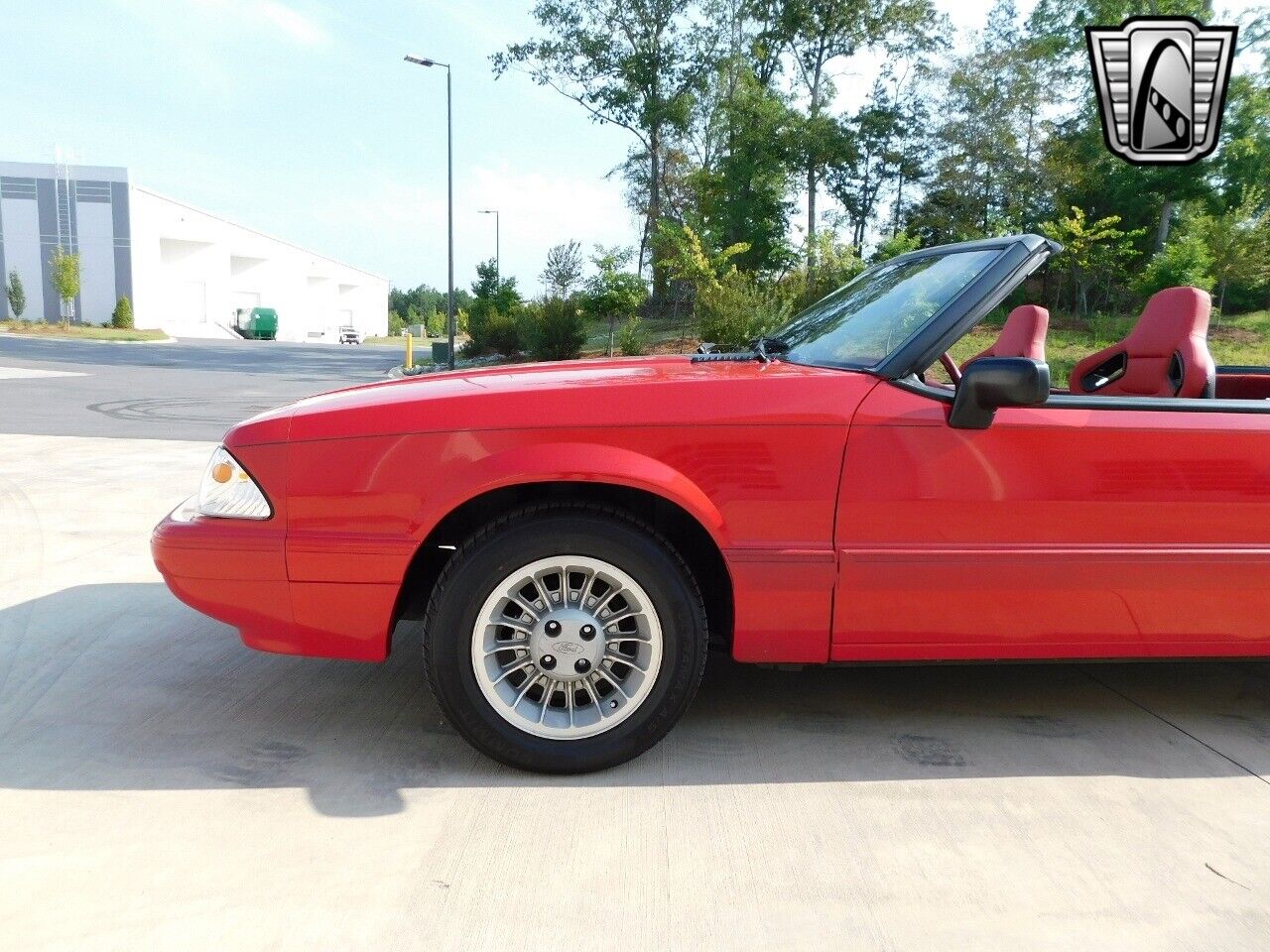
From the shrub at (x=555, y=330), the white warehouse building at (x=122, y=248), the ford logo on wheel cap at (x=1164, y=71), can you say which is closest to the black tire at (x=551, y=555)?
the ford logo on wheel cap at (x=1164, y=71)

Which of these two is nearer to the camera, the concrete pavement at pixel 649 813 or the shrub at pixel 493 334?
the concrete pavement at pixel 649 813

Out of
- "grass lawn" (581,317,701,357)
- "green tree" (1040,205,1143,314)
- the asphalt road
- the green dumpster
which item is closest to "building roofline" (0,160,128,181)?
the green dumpster

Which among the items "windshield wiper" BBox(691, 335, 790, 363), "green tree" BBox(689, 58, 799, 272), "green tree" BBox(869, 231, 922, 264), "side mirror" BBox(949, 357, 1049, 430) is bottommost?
"side mirror" BBox(949, 357, 1049, 430)

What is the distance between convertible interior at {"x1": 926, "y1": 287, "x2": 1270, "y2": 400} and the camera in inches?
142

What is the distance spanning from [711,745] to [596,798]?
0.49 metres

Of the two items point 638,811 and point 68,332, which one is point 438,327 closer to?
point 68,332

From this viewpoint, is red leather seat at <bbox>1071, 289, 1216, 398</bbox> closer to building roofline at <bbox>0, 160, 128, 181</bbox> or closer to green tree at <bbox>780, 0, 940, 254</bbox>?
green tree at <bbox>780, 0, 940, 254</bbox>

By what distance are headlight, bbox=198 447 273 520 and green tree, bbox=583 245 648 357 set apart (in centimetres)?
2278

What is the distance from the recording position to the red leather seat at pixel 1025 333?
359 centimetres

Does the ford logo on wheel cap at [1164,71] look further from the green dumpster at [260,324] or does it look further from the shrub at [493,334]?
the green dumpster at [260,324]

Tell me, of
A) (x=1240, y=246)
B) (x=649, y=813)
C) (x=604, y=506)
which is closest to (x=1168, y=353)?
(x=604, y=506)

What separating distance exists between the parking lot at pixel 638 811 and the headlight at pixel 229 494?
2.37 ft

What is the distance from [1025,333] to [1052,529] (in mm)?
1122

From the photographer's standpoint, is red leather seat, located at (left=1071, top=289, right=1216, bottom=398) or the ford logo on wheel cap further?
the ford logo on wheel cap
